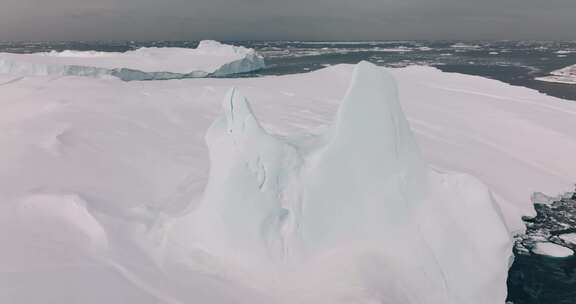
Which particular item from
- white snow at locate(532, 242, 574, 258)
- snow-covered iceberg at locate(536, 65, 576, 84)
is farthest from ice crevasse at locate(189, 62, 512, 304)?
snow-covered iceberg at locate(536, 65, 576, 84)

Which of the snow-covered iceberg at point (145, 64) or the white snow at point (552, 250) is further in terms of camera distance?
the snow-covered iceberg at point (145, 64)

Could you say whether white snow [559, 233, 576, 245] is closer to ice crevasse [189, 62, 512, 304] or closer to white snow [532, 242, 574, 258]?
white snow [532, 242, 574, 258]

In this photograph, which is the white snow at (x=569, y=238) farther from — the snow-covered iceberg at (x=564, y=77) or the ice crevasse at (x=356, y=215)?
the snow-covered iceberg at (x=564, y=77)

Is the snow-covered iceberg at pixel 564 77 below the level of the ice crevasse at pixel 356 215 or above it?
below

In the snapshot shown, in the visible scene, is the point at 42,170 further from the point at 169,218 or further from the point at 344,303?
the point at 344,303

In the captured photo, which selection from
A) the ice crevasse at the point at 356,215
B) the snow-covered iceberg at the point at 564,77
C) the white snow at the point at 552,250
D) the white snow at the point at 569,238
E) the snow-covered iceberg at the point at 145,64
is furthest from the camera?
the snow-covered iceberg at the point at 564,77

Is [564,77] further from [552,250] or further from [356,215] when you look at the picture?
[356,215]

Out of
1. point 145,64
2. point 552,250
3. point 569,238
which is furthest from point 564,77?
point 145,64

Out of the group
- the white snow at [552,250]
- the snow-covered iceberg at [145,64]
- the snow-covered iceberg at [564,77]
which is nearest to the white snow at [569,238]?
the white snow at [552,250]
